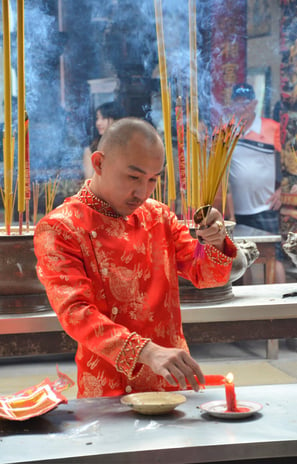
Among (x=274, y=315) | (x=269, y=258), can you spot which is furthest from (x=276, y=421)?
(x=269, y=258)

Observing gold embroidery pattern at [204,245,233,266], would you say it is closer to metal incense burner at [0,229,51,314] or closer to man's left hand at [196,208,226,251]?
man's left hand at [196,208,226,251]

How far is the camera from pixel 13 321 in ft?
7.75

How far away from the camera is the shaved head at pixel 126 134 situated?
1739mm

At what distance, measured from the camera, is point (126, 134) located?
1745 mm

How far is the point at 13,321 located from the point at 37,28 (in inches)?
94.9

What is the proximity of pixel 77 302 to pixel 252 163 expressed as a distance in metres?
3.08

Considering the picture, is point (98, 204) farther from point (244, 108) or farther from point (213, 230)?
point (244, 108)

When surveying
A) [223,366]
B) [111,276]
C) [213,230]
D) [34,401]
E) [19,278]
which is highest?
[213,230]

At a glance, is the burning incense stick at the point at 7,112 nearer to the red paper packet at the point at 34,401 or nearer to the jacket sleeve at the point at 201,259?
the jacket sleeve at the point at 201,259

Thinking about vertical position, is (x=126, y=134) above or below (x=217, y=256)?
above

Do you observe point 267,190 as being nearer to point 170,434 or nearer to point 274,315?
→ point 274,315

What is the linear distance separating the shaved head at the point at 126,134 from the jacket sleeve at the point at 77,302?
0.23 meters

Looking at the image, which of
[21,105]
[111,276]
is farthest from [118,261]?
[21,105]

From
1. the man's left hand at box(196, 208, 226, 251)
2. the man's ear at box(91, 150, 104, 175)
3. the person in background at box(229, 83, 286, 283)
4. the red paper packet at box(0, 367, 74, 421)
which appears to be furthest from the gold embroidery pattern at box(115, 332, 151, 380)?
the person in background at box(229, 83, 286, 283)
